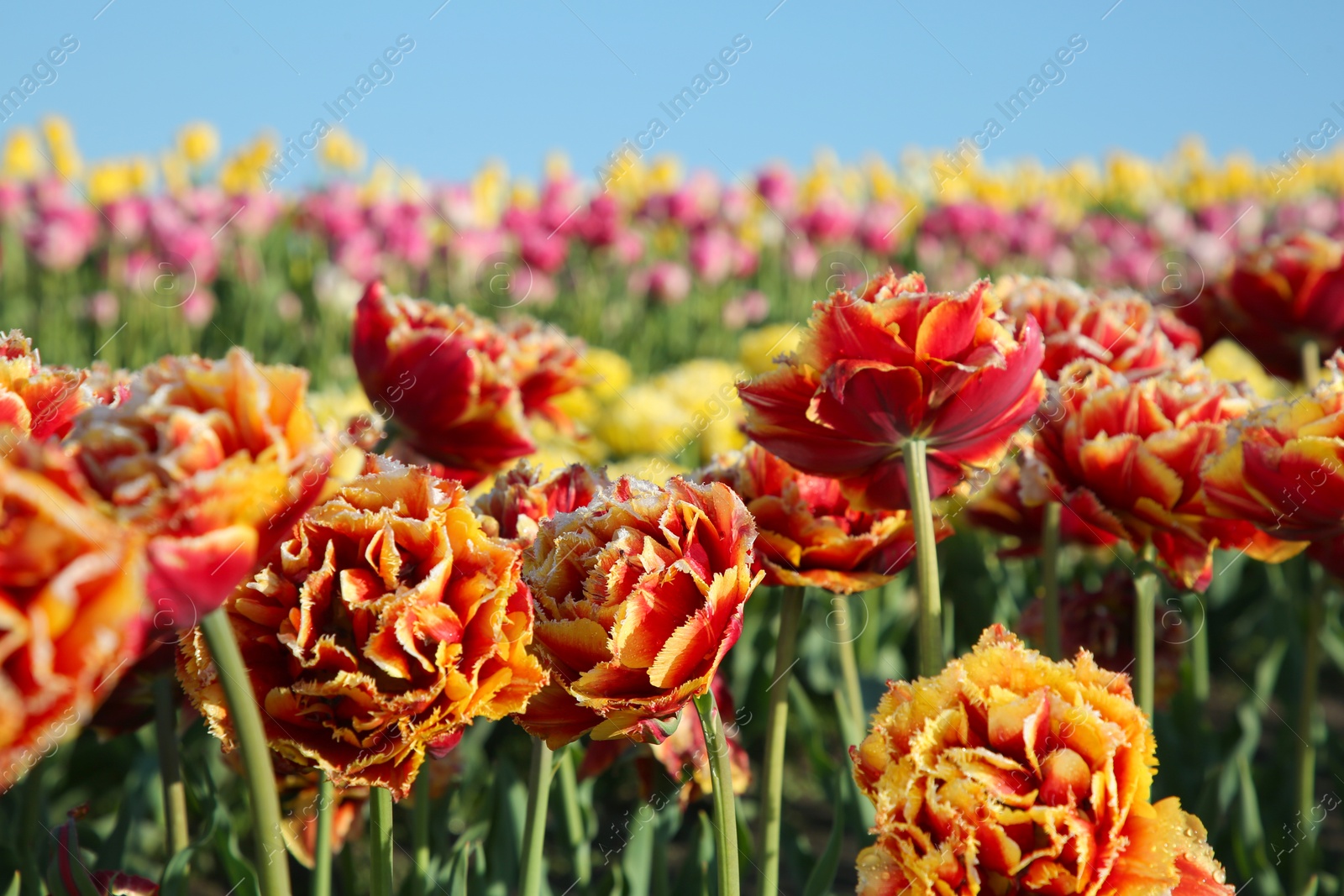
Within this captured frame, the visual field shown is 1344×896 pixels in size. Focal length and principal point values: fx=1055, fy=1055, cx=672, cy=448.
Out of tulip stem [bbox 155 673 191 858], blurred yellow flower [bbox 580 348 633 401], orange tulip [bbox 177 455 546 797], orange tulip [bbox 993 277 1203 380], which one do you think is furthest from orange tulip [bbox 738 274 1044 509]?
blurred yellow flower [bbox 580 348 633 401]

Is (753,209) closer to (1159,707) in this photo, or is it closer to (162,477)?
(1159,707)

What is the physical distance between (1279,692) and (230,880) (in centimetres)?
210

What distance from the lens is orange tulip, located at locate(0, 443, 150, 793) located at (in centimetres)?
35

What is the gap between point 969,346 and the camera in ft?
2.49

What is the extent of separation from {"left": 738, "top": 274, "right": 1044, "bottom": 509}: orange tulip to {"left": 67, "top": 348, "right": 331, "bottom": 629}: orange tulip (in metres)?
0.40

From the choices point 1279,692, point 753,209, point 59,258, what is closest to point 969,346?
point 1279,692

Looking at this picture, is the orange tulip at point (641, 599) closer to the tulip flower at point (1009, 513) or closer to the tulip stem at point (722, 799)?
the tulip stem at point (722, 799)

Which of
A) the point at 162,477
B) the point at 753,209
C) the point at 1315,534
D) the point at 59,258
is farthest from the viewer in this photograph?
the point at 753,209

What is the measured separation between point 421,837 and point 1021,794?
596 millimetres

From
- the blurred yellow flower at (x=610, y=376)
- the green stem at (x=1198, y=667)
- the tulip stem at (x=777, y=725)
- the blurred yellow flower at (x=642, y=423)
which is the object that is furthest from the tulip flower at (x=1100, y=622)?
the blurred yellow flower at (x=610, y=376)

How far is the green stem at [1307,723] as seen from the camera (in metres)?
1.08

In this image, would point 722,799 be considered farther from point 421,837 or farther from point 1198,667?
point 1198,667

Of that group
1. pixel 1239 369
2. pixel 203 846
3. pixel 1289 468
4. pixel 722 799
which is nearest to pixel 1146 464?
pixel 1289 468

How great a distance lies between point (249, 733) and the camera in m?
0.49
